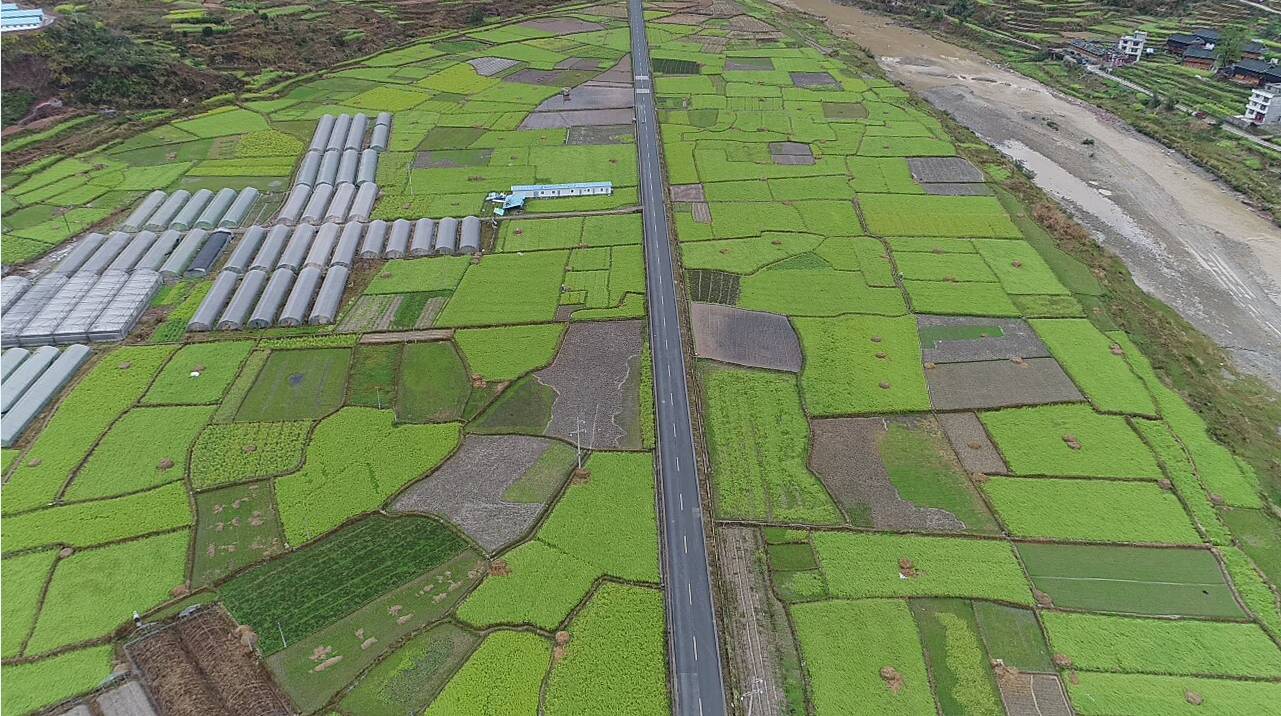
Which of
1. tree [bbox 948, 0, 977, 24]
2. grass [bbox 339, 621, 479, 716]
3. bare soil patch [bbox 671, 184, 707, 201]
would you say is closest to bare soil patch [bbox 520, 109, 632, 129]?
bare soil patch [bbox 671, 184, 707, 201]

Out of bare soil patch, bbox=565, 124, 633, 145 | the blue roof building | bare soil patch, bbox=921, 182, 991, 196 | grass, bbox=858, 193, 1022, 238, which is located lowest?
grass, bbox=858, 193, 1022, 238

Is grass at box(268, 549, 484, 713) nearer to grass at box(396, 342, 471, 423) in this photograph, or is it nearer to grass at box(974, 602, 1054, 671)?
grass at box(396, 342, 471, 423)

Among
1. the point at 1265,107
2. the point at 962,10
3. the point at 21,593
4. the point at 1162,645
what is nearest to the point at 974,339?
the point at 1162,645

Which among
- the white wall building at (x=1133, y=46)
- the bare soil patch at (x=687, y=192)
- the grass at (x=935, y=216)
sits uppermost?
the white wall building at (x=1133, y=46)

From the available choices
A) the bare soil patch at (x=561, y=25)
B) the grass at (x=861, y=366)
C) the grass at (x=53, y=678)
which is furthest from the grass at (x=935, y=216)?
the bare soil patch at (x=561, y=25)

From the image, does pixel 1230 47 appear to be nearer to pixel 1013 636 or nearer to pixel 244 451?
pixel 1013 636

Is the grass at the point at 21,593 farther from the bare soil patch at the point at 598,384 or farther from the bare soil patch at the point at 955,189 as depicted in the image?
the bare soil patch at the point at 955,189
